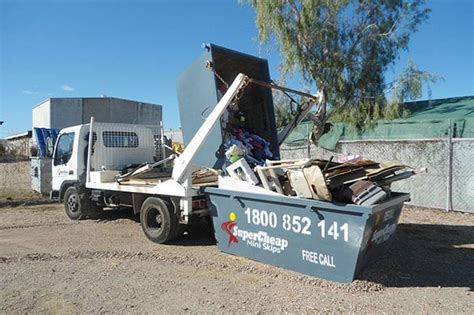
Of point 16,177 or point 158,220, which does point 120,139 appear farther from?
point 16,177

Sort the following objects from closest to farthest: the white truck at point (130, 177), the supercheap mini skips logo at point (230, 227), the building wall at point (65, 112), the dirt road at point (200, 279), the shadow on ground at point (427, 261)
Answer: the dirt road at point (200, 279) → the shadow on ground at point (427, 261) → the supercheap mini skips logo at point (230, 227) → the white truck at point (130, 177) → the building wall at point (65, 112)

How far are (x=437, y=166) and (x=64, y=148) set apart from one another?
9309mm

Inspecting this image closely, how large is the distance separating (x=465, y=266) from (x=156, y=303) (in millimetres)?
4384

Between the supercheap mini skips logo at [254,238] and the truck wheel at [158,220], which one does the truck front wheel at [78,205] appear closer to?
the truck wheel at [158,220]

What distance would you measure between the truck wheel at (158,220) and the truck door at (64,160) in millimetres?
2967

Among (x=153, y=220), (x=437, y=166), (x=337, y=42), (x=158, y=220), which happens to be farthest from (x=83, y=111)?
(x=437, y=166)

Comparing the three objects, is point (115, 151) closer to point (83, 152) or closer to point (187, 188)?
point (83, 152)

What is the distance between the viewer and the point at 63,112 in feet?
113

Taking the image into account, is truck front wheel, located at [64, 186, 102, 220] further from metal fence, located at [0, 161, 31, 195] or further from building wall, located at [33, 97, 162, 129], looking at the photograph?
building wall, located at [33, 97, 162, 129]

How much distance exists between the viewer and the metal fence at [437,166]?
9688 millimetres

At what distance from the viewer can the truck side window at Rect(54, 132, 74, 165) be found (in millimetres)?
9445

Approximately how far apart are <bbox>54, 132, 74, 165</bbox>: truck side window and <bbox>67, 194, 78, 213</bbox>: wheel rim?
0.89 m

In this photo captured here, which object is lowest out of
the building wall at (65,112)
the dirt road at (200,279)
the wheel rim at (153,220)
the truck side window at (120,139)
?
the dirt road at (200,279)

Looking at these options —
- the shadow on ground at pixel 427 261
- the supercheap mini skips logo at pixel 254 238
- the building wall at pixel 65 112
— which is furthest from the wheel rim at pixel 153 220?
the building wall at pixel 65 112
